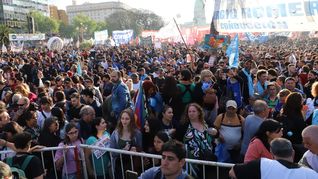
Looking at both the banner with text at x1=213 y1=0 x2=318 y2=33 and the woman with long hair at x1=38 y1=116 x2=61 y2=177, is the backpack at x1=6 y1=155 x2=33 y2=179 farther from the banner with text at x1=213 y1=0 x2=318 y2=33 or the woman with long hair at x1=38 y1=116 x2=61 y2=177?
the banner with text at x1=213 y1=0 x2=318 y2=33

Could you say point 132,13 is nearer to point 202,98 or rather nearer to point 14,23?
point 14,23

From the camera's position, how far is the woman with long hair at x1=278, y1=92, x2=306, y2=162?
16.9ft

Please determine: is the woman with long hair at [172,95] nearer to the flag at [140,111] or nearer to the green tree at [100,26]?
the flag at [140,111]

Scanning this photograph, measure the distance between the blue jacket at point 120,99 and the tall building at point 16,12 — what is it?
9861 cm

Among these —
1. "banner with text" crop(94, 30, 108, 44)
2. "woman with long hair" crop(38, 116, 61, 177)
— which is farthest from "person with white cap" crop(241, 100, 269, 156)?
"banner with text" crop(94, 30, 108, 44)

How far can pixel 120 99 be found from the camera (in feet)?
23.9

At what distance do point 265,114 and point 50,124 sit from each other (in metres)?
3.07

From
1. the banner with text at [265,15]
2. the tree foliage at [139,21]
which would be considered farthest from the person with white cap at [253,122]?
the tree foliage at [139,21]

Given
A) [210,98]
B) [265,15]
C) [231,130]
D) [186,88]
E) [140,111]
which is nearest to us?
[231,130]

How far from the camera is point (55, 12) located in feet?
556

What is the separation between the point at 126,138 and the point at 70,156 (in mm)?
817

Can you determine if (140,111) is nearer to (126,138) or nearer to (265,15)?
(126,138)

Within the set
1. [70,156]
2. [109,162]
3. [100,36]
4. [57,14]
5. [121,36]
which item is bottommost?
[109,162]

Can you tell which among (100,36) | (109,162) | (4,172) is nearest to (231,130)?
(109,162)
